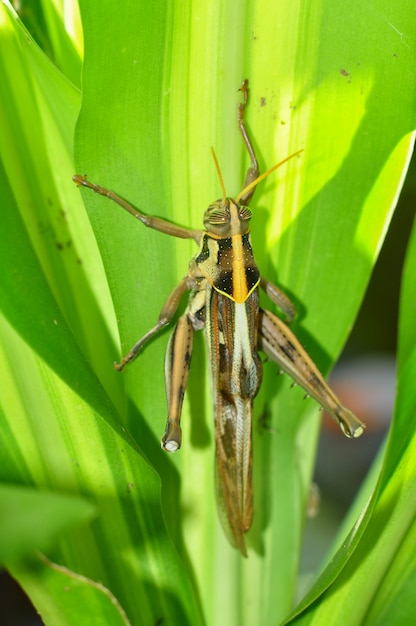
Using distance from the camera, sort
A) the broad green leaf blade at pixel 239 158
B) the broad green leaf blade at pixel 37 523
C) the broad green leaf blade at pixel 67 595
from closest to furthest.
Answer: the broad green leaf blade at pixel 37 523, the broad green leaf blade at pixel 67 595, the broad green leaf blade at pixel 239 158

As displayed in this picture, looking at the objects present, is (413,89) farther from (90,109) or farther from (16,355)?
(16,355)

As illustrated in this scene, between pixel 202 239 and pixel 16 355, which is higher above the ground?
pixel 202 239

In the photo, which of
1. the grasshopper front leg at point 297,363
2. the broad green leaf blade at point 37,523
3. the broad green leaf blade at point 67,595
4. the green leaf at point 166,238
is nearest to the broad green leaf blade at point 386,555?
the green leaf at point 166,238

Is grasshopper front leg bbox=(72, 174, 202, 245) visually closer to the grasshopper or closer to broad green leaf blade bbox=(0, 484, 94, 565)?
the grasshopper

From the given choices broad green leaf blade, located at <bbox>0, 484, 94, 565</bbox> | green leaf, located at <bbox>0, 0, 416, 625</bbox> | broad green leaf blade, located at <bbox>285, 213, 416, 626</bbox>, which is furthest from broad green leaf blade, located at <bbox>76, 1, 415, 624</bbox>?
broad green leaf blade, located at <bbox>0, 484, 94, 565</bbox>

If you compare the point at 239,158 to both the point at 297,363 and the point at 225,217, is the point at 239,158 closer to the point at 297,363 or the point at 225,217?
the point at 225,217

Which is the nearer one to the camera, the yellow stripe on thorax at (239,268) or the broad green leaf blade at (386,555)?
the broad green leaf blade at (386,555)

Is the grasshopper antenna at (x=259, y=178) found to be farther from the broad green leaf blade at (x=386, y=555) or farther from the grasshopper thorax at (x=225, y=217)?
the broad green leaf blade at (x=386, y=555)

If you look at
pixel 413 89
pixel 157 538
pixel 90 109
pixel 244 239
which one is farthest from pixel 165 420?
pixel 413 89

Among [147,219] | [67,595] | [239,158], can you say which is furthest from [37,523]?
[239,158]
